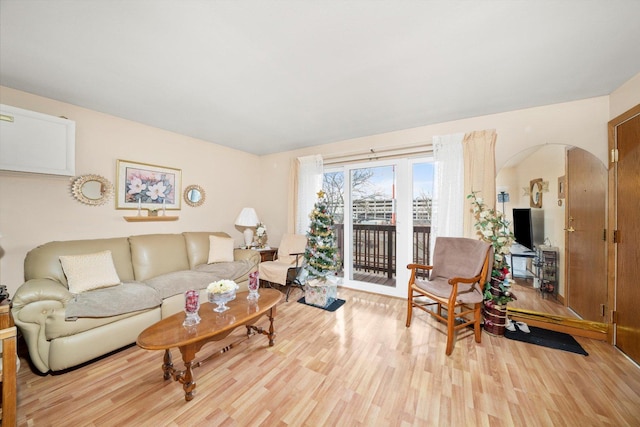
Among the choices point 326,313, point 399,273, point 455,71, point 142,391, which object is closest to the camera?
point 142,391

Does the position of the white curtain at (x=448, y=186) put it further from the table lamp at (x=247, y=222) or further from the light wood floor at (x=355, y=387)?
the table lamp at (x=247, y=222)

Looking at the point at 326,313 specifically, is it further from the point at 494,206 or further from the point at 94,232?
the point at 94,232

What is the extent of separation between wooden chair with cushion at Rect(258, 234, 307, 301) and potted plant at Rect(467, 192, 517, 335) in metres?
2.36

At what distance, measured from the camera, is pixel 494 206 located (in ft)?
8.49

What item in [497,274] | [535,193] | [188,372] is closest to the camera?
[188,372]

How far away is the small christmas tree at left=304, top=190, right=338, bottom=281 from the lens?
10.1 ft

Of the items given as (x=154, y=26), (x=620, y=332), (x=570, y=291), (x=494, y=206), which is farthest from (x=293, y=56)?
(x=620, y=332)

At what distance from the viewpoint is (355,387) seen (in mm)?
1624

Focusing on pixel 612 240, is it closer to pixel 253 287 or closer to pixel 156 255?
pixel 253 287

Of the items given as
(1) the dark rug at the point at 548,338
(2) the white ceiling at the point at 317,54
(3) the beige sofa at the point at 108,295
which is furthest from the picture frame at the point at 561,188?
(3) the beige sofa at the point at 108,295

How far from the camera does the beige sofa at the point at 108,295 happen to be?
169 cm

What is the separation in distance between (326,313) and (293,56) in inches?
107

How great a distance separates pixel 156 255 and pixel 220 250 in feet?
2.52

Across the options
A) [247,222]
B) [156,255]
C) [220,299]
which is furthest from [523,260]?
[156,255]
